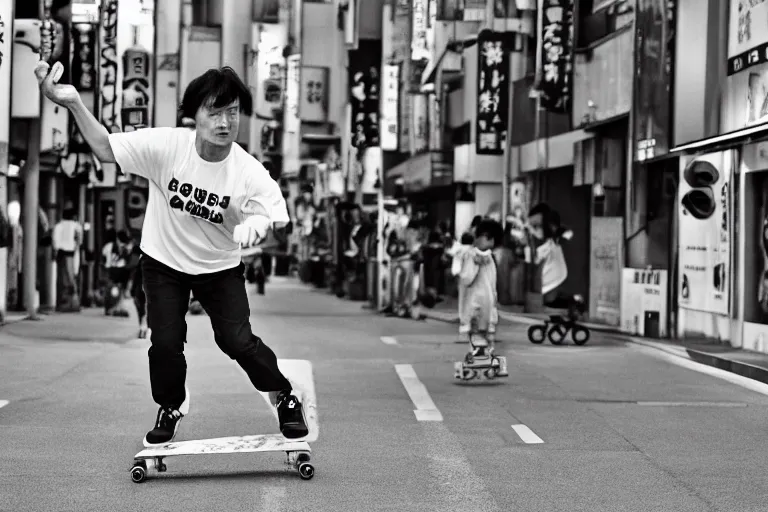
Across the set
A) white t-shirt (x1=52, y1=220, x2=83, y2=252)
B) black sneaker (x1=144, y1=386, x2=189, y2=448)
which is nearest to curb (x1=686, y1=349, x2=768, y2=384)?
black sneaker (x1=144, y1=386, x2=189, y2=448)

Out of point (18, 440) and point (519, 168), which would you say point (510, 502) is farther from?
point (519, 168)

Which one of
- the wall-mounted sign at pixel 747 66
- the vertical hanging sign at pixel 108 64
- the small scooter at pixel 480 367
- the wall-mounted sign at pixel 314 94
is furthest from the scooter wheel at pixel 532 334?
the wall-mounted sign at pixel 314 94

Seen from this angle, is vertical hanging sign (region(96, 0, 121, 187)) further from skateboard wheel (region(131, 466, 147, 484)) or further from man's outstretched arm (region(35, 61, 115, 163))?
skateboard wheel (region(131, 466, 147, 484))

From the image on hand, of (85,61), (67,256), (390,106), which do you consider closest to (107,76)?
(85,61)

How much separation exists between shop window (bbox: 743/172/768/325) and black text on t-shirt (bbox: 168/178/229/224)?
12.9 metres

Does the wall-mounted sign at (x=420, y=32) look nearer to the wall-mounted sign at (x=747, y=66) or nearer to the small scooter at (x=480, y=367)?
the wall-mounted sign at (x=747, y=66)

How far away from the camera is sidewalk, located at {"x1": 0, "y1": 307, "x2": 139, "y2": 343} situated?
829 inches

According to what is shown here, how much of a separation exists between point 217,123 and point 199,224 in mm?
537

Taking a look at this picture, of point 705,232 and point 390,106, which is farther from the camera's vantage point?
point 390,106

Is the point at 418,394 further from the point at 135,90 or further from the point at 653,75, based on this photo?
the point at 135,90

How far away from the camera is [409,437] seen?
380 inches

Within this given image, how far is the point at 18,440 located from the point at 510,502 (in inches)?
141

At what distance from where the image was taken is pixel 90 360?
16.3 m

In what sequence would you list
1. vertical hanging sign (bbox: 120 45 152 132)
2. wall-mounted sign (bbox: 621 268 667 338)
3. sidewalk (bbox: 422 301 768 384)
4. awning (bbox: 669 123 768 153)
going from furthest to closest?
vertical hanging sign (bbox: 120 45 152 132) → wall-mounted sign (bbox: 621 268 667 338) → awning (bbox: 669 123 768 153) → sidewalk (bbox: 422 301 768 384)
